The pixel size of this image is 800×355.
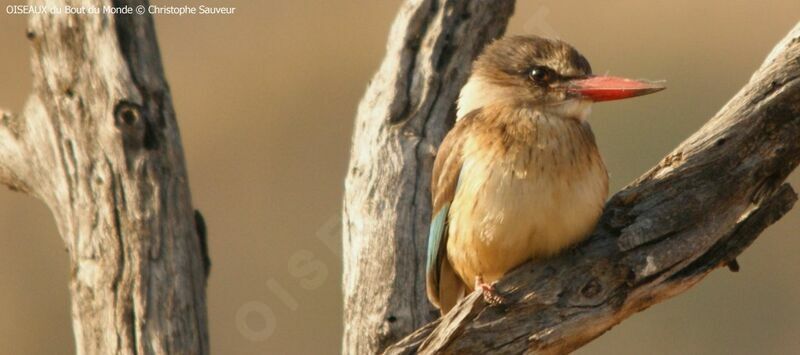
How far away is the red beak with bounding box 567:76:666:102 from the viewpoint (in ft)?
15.0

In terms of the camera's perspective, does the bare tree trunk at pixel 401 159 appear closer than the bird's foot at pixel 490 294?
No

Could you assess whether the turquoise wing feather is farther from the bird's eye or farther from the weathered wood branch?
the bird's eye

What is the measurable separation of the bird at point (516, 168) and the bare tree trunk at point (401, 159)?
0.19 m

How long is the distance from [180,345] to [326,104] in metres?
4.99

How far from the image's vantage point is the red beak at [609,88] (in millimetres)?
4562

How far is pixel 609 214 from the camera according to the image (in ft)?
15.4

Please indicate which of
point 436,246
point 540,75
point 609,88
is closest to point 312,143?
point 436,246

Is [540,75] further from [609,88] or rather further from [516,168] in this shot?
[516,168]

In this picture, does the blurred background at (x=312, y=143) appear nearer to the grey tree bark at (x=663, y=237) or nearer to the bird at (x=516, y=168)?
the bird at (x=516, y=168)

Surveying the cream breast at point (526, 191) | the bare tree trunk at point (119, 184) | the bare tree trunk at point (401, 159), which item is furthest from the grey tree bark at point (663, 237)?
the bare tree trunk at point (119, 184)

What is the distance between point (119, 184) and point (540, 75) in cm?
157

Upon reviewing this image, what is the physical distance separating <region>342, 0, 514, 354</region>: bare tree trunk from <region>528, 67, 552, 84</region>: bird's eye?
63cm

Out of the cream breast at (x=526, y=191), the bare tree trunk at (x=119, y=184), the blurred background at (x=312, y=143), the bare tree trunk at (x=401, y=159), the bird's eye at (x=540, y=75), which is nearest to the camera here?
the cream breast at (x=526, y=191)

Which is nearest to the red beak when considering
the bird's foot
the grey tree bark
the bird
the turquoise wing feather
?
the bird
